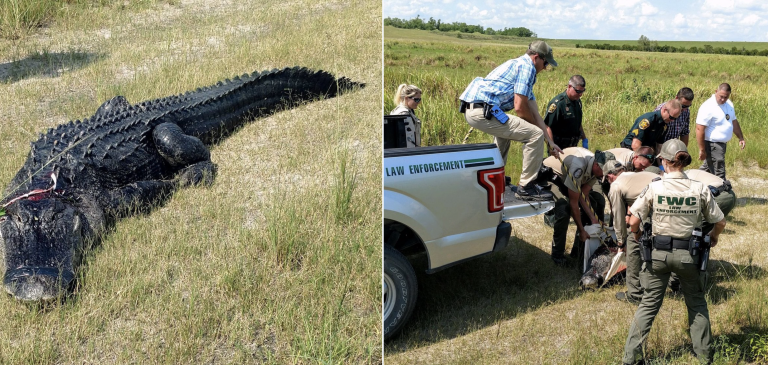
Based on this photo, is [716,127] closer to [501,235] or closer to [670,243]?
[670,243]

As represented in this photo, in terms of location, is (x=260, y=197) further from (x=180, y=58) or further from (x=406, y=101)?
(x=180, y=58)

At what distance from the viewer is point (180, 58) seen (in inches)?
458

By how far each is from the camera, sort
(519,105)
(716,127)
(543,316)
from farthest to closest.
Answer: (716,127), (519,105), (543,316)

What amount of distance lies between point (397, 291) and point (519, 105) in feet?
7.61

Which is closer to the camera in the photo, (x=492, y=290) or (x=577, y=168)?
(x=492, y=290)

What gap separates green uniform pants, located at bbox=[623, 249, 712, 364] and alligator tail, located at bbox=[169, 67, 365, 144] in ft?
20.1

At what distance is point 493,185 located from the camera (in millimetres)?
4363

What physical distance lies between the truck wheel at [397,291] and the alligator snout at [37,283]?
95.4 inches

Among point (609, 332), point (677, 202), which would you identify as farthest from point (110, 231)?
point (677, 202)

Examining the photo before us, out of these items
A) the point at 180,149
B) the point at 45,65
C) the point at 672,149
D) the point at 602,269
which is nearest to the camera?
the point at 672,149

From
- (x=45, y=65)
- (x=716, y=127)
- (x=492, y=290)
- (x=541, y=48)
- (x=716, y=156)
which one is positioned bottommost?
(x=492, y=290)

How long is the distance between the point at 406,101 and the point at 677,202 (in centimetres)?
300

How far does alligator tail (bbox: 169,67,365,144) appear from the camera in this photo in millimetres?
8312

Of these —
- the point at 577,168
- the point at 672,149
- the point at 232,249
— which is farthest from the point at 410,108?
the point at 672,149
